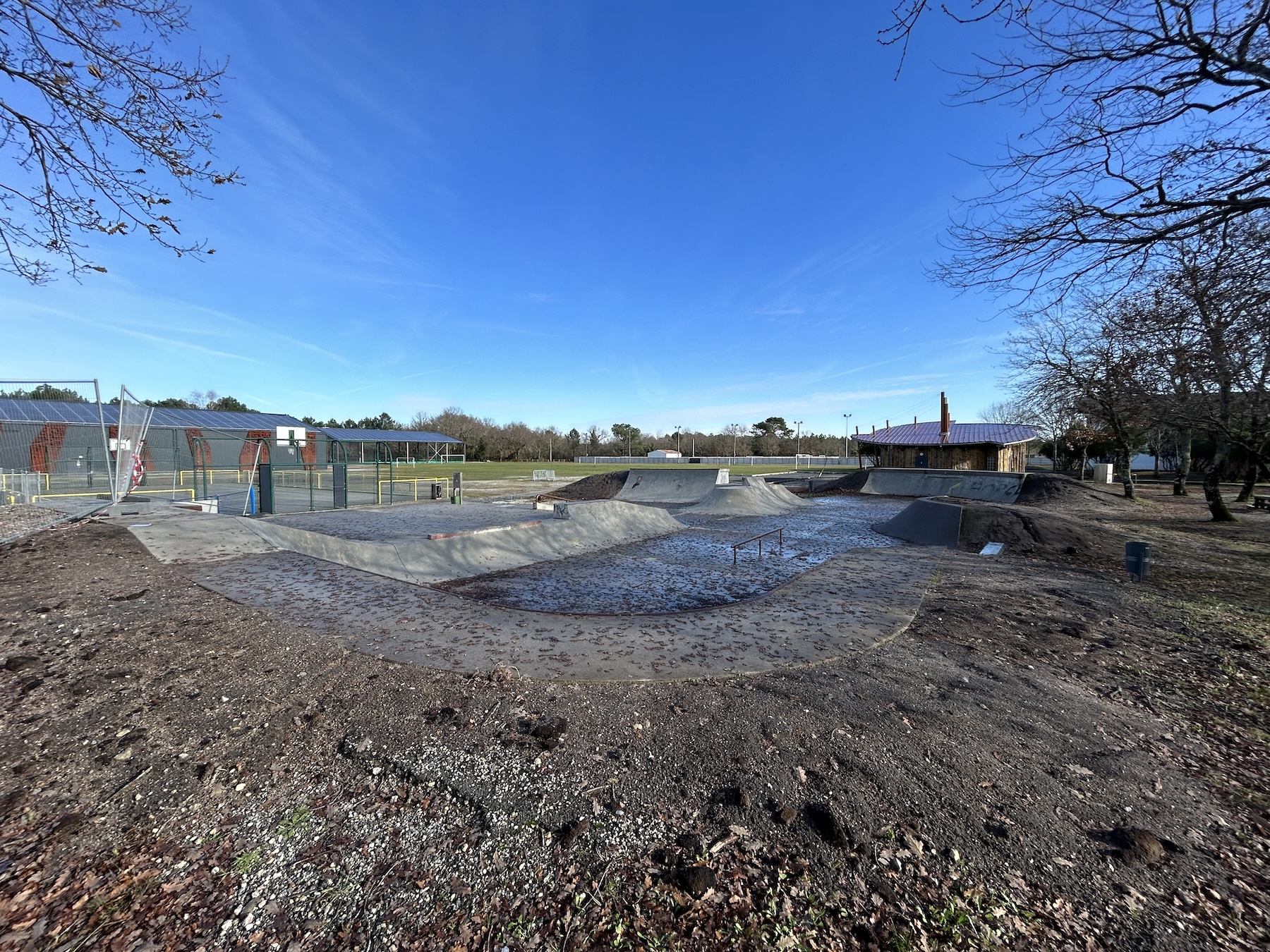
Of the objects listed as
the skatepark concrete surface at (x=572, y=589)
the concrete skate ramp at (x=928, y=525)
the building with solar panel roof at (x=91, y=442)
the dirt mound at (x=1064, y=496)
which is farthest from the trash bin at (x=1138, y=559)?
the building with solar panel roof at (x=91, y=442)

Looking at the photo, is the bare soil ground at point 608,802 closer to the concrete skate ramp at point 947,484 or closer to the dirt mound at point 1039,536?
the dirt mound at point 1039,536

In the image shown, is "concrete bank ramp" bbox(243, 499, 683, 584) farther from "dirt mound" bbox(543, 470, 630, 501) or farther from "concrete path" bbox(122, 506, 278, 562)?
"dirt mound" bbox(543, 470, 630, 501)

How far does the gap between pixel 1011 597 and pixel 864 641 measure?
321 cm

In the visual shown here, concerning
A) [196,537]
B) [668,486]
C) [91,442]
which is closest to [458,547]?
[196,537]

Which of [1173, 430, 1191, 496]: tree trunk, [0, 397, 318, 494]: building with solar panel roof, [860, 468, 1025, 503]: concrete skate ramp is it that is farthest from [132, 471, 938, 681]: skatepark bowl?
[1173, 430, 1191, 496]: tree trunk

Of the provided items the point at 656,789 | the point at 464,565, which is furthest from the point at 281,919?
the point at 464,565

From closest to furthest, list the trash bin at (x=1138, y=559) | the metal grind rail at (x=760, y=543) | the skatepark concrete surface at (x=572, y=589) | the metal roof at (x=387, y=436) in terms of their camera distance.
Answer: the skatepark concrete surface at (x=572, y=589)
the trash bin at (x=1138, y=559)
the metal grind rail at (x=760, y=543)
the metal roof at (x=387, y=436)

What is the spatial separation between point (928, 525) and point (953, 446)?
92.5 ft

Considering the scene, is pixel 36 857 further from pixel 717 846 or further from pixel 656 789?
pixel 717 846

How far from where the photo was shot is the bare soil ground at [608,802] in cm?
173

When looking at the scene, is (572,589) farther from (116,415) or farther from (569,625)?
(116,415)

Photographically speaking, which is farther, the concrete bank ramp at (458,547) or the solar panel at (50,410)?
the solar panel at (50,410)

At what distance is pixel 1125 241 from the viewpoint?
4.38 m

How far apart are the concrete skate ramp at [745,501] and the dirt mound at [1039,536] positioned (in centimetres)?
642
